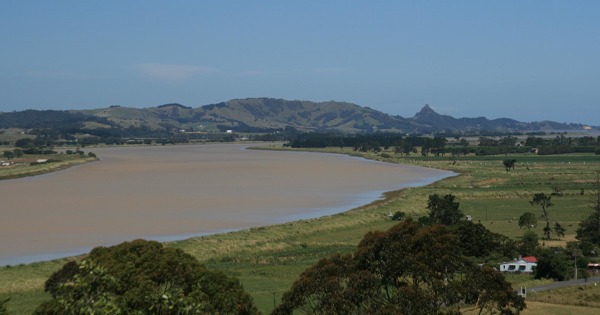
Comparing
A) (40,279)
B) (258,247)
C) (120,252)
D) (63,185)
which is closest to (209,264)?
(258,247)

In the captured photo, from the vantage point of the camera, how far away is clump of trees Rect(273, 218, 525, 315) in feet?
48.7

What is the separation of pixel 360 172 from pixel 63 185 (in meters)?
41.7

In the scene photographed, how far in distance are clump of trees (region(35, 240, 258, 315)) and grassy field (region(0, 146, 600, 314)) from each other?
15.1 ft

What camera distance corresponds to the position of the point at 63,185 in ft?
233

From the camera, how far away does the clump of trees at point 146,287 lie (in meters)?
9.50

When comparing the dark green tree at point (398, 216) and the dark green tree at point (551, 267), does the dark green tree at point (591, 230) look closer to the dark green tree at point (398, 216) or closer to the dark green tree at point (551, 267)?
the dark green tree at point (551, 267)

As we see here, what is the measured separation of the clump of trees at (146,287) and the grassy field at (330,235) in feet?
15.1

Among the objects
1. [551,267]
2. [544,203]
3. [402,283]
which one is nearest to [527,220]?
[544,203]

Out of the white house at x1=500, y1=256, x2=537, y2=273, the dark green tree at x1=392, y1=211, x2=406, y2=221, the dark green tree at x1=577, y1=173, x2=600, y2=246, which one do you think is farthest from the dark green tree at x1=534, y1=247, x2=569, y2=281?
the dark green tree at x1=392, y1=211, x2=406, y2=221

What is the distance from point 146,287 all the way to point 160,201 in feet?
142

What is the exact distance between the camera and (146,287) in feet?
43.7

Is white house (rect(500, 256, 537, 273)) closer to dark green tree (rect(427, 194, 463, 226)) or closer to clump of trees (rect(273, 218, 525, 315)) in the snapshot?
dark green tree (rect(427, 194, 463, 226))

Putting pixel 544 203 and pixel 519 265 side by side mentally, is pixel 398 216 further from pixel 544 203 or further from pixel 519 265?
pixel 519 265

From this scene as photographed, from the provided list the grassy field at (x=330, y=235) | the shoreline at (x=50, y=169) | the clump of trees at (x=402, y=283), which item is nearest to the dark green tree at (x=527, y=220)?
the grassy field at (x=330, y=235)
